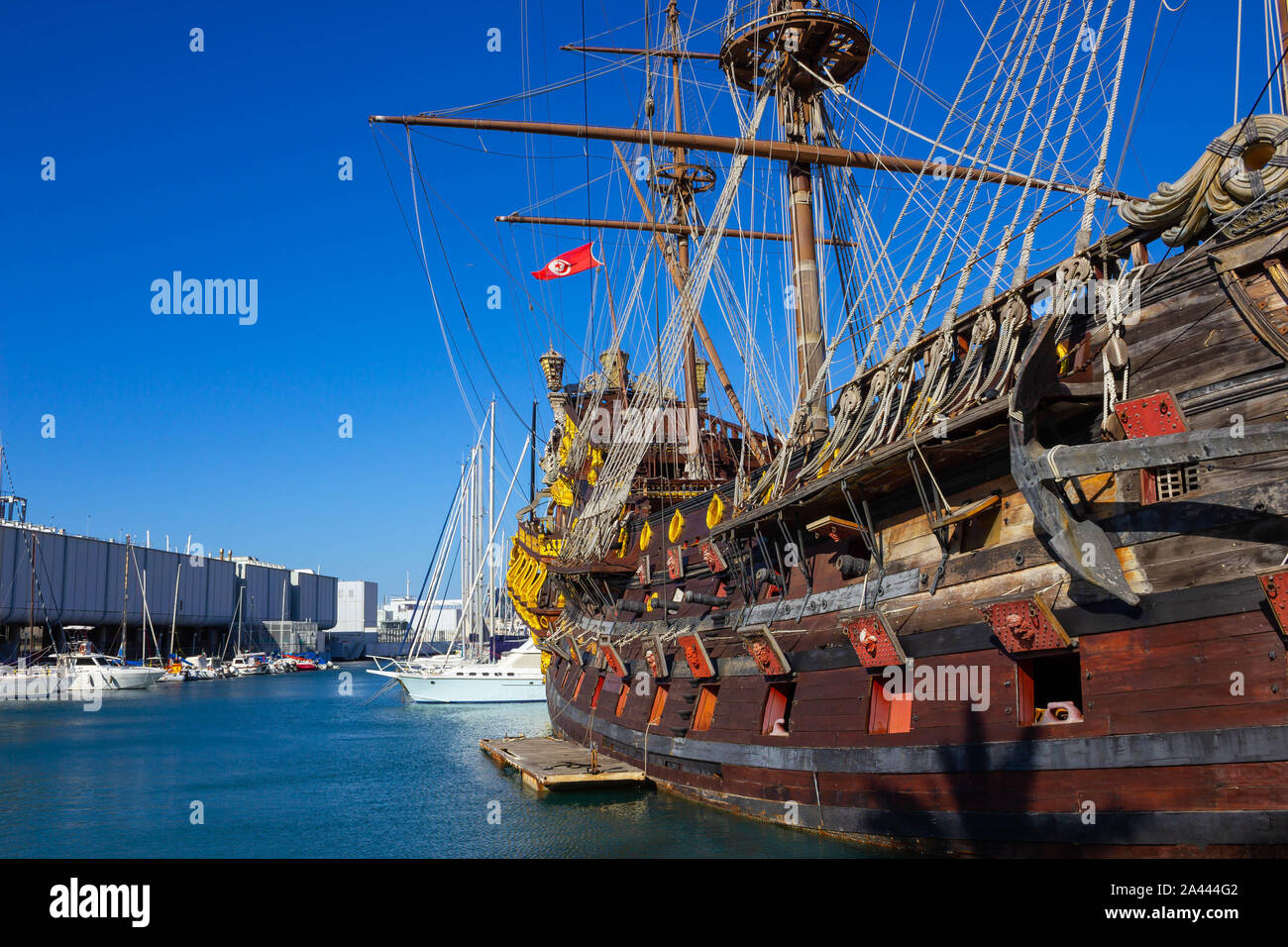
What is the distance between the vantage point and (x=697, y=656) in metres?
17.5

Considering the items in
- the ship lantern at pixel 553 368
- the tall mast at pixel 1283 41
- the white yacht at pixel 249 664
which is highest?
the ship lantern at pixel 553 368

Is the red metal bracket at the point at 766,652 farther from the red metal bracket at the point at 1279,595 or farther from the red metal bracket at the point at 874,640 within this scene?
the red metal bracket at the point at 1279,595

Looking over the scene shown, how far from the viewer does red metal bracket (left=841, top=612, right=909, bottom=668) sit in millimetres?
12258

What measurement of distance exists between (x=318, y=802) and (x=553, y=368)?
23503 millimetres

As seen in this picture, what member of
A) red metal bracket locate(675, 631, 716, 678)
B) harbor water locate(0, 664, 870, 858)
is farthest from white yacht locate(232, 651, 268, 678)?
red metal bracket locate(675, 631, 716, 678)

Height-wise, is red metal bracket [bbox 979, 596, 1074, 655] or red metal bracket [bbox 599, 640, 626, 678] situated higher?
red metal bracket [bbox 979, 596, 1074, 655]

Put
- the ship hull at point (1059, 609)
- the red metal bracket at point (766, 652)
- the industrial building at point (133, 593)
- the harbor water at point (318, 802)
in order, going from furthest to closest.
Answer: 1. the industrial building at point (133, 593)
2. the harbor water at point (318, 802)
3. the red metal bracket at point (766, 652)
4. the ship hull at point (1059, 609)

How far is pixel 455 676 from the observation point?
56.9 meters

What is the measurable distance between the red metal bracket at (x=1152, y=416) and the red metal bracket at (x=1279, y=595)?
174cm

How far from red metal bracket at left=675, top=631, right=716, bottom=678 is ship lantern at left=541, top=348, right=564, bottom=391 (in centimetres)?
2546

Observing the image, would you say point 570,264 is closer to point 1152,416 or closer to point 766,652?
point 766,652

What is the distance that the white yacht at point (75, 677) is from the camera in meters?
64.3

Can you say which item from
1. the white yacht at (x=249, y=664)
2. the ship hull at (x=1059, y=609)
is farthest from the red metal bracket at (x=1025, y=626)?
the white yacht at (x=249, y=664)

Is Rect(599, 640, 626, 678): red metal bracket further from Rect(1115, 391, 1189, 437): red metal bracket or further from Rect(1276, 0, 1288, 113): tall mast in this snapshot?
Rect(1276, 0, 1288, 113): tall mast
